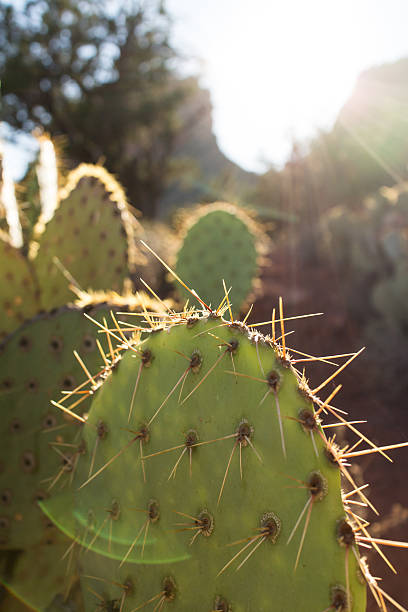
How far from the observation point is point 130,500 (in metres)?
0.94

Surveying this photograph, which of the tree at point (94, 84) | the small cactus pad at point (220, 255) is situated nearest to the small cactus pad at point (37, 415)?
the small cactus pad at point (220, 255)

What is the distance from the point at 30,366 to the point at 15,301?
50 centimetres

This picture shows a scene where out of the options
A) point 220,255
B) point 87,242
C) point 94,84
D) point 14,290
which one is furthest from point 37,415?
point 94,84

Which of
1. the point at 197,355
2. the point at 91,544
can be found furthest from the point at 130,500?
the point at 197,355

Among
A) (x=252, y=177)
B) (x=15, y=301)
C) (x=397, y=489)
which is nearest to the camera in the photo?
(x=15, y=301)

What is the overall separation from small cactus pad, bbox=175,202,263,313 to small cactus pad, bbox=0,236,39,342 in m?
1.34

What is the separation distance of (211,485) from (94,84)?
45.5 ft

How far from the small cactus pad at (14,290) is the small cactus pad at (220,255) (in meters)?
1.34

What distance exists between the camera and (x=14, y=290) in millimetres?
1915

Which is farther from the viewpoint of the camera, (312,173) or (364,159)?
(312,173)

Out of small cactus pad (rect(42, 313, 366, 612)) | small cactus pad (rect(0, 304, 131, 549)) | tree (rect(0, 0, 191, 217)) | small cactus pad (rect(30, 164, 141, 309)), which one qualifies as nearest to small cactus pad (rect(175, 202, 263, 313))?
small cactus pad (rect(30, 164, 141, 309))

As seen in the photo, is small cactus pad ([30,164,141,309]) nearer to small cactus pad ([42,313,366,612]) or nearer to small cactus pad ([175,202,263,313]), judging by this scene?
small cactus pad ([42,313,366,612])

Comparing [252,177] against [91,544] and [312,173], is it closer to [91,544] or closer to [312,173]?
[312,173]

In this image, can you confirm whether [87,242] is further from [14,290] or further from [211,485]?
[211,485]
